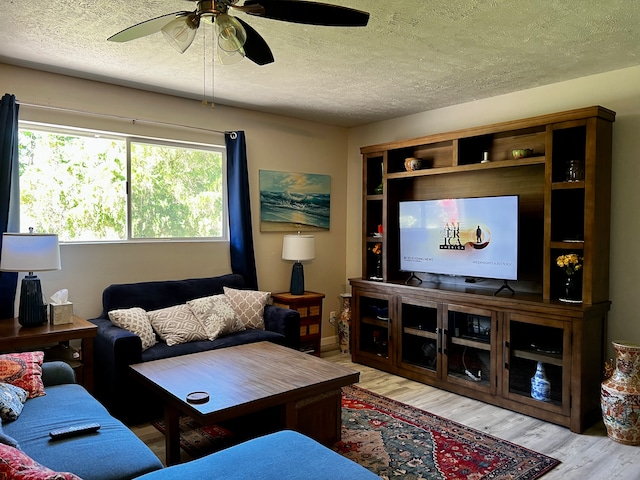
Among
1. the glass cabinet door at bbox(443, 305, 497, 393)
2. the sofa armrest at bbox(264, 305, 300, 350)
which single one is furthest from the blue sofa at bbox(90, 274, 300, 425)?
the glass cabinet door at bbox(443, 305, 497, 393)

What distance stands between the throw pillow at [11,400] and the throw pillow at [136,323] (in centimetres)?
104

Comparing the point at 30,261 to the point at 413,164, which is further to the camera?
the point at 413,164

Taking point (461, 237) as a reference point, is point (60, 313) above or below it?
below

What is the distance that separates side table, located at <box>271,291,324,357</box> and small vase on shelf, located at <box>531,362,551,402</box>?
209cm

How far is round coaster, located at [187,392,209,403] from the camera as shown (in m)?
2.39

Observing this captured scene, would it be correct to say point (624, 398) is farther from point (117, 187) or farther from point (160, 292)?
point (117, 187)

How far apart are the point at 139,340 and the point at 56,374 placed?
0.57m

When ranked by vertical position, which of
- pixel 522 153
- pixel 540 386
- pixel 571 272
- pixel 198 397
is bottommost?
pixel 540 386

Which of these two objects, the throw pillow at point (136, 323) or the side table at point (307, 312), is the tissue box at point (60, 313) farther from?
the side table at point (307, 312)

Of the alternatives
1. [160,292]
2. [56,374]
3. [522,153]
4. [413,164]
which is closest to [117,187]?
[160,292]

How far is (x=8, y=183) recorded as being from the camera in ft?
10.7

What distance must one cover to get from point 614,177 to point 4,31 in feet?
13.5

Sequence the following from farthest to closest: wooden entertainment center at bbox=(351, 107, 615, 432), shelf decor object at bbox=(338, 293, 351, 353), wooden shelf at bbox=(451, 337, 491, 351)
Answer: shelf decor object at bbox=(338, 293, 351, 353) < wooden shelf at bbox=(451, 337, 491, 351) < wooden entertainment center at bbox=(351, 107, 615, 432)

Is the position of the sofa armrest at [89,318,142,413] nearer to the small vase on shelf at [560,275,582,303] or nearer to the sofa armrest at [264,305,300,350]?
the sofa armrest at [264,305,300,350]
